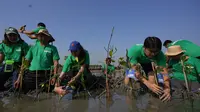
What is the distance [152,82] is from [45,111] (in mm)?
1783

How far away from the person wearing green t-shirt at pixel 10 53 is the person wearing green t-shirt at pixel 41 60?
33cm

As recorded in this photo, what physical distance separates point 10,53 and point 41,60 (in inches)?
33.2

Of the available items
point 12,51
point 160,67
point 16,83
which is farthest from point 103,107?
point 12,51

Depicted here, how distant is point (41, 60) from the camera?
4.58m

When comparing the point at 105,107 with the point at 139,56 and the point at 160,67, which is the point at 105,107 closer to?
the point at 160,67

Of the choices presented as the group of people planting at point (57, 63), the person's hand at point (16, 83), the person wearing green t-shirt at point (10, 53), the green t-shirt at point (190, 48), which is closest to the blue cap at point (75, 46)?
the group of people planting at point (57, 63)

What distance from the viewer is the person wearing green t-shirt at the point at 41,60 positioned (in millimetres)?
4539

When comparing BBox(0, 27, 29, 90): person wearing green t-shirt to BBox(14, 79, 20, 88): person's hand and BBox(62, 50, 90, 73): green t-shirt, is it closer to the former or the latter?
BBox(14, 79, 20, 88): person's hand

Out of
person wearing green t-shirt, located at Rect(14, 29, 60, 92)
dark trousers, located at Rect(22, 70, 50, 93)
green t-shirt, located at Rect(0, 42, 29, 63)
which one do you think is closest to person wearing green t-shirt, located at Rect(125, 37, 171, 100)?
person wearing green t-shirt, located at Rect(14, 29, 60, 92)

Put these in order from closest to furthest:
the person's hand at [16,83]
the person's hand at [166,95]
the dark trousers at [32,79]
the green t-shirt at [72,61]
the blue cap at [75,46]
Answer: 1. the person's hand at [166,95]
2. the blue cap at [75,46]
3. the green t-shirt at [72,61]
4. the person's hand at [16,83]
5. the dark trousers at [32,79]

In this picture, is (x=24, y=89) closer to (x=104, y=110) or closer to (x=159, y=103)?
(x=104, y=110)

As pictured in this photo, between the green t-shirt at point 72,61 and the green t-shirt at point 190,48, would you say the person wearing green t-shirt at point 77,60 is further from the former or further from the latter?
the green t-shirt at point 190,48

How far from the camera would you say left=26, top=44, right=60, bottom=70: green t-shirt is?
4566 mm

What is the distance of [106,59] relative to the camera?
3.56 metres
